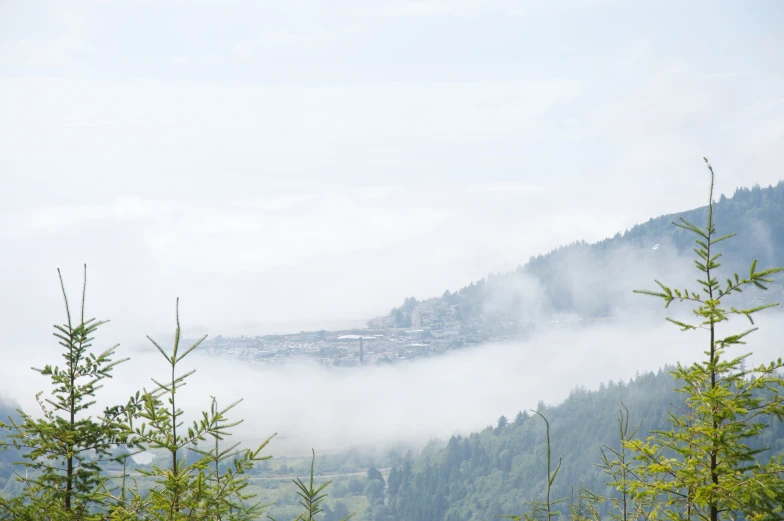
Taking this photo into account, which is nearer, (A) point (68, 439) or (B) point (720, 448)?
(B) point (720, 448)

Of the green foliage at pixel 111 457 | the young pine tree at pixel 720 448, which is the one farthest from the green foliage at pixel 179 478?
the young pine tree at pixel 720 448

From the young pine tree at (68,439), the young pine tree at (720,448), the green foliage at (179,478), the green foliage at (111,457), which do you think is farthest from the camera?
the young pine tree at (68,439)

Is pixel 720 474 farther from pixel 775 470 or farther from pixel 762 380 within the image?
pixel 762 380

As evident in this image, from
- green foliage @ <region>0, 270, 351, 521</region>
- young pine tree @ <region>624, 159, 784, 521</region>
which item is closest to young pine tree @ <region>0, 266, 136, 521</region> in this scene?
green foliage @ <region>0, 270, 351, 521</region>

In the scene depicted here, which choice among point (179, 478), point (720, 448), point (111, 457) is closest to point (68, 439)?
point (111, 457)

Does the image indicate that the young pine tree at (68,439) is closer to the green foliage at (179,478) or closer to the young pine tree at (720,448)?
the green foliage at (179,478)

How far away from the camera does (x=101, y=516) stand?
11.4 m

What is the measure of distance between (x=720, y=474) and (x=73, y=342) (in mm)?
12283

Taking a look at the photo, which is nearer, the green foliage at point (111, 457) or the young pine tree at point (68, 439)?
the green foliage at point (111, 457)

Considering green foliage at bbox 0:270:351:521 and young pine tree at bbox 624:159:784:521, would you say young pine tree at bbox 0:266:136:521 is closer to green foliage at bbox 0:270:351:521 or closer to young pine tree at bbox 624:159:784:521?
green foliage at bbox 0:270:351:521

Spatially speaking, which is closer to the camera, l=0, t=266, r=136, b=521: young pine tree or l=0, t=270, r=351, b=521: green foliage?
l=0, t=270, r=351, b=521: green foliage

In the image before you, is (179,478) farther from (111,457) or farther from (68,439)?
(68,439)

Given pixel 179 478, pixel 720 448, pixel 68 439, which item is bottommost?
pixel 720 448

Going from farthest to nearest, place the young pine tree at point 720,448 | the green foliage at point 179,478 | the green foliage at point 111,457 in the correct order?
the young pine tree at point 720,448
the green foliage at point 111,457
the green foliage at point 179,478
